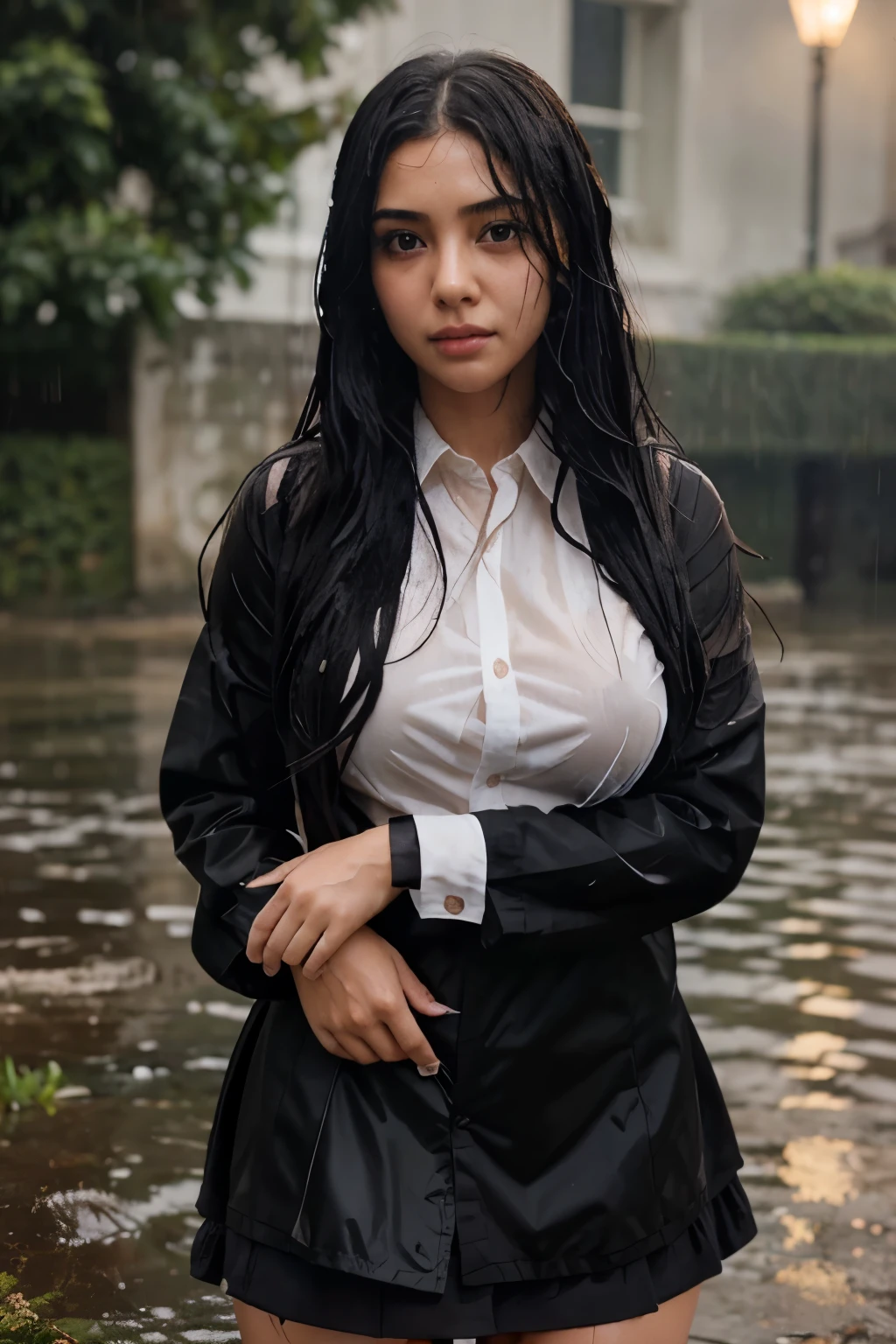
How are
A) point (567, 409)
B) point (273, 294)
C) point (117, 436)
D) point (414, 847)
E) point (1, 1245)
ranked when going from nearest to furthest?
point (414, 847) → point (567, 409) → point (1, 1245) → point (117, 436) → point (273, 294)

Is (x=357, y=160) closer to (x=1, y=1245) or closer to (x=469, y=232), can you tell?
(x=469, y=232)

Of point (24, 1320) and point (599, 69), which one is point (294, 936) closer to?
point (24, 1320)

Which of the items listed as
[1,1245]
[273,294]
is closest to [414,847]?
[1,1245]

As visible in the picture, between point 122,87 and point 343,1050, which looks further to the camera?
point 122,87

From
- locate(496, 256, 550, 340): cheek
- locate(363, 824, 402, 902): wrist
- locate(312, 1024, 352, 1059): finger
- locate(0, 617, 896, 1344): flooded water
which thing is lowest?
locate(0, 617, 896, 1344): flooded water

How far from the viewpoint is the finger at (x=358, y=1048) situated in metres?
1.86

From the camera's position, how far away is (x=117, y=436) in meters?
15.8

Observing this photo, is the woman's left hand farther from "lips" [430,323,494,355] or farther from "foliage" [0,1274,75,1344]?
"foliage" [0,1274,75,1344]

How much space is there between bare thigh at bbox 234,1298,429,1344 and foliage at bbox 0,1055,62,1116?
2.50 meters

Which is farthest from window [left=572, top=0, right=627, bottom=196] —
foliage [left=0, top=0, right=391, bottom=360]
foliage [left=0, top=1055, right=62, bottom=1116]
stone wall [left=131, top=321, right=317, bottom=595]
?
foliage [left=0, top=1055, right=62, bottom=1116]

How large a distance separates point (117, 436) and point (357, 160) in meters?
14.2

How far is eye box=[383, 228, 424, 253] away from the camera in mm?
1916

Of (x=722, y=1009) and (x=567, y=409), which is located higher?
(x=567, y=409)

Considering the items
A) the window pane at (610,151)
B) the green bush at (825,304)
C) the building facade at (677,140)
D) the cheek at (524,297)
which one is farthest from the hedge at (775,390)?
the cheek at (524,297)
